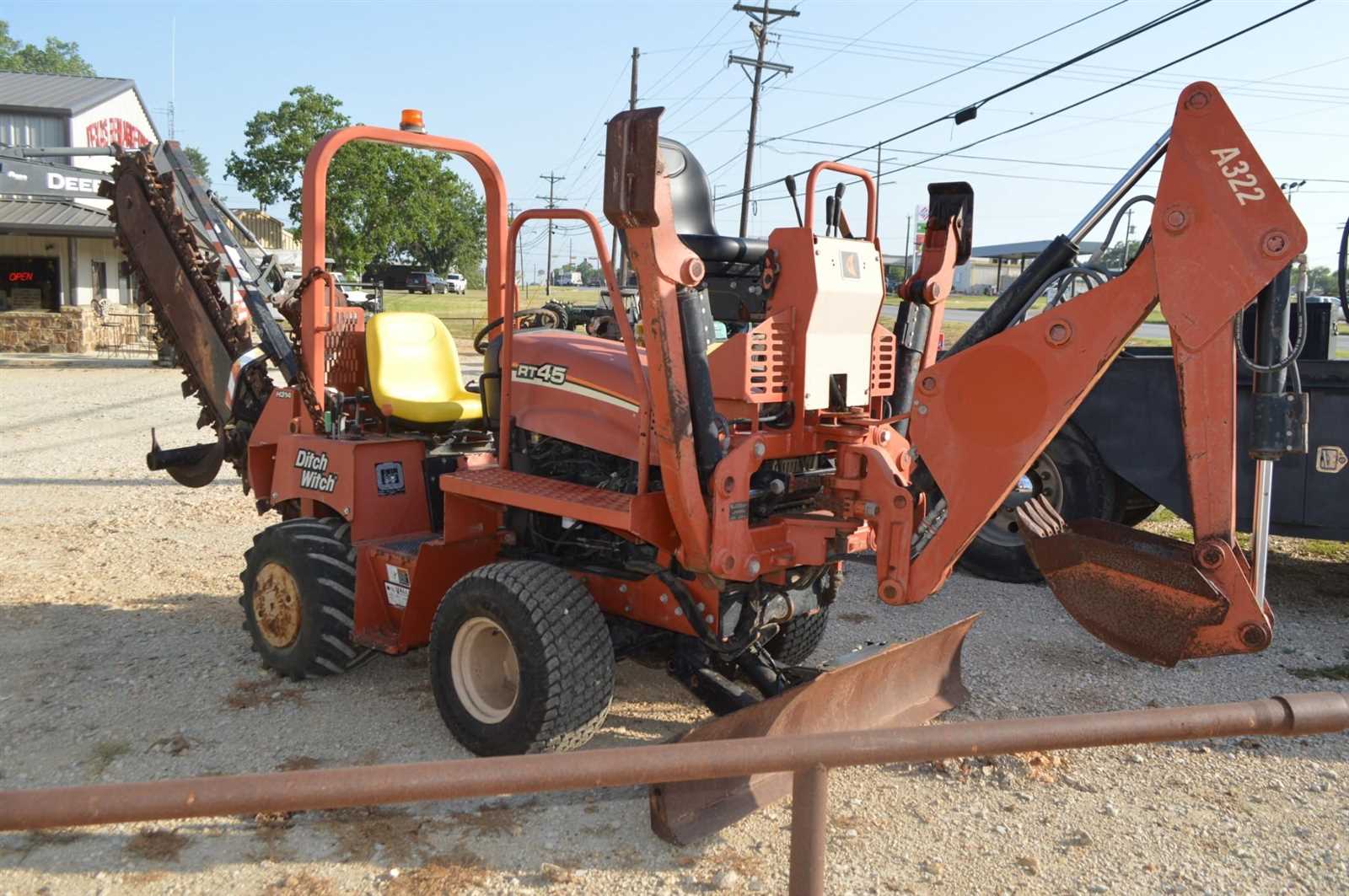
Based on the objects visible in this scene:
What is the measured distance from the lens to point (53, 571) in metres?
7.39

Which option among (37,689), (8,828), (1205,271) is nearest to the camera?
(8,828)

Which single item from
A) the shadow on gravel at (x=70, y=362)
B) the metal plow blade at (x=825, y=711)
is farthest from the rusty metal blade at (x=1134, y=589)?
the shadow on gravel at (x=70, y=362)

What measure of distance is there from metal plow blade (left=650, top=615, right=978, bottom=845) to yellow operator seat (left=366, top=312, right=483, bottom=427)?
90.6 inches

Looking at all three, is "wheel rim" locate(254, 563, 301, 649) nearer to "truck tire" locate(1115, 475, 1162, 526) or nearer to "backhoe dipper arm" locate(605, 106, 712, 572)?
"backhoe dipper arm" locate(605, 106, 712, 572)

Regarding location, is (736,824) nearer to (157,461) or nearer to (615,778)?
(615,778)

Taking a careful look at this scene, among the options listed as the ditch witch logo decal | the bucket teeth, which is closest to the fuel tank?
the ditch witch logo decal

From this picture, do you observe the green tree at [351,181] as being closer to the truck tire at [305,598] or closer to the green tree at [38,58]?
the truck tire at [305,598]

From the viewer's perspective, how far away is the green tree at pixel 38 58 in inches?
3312

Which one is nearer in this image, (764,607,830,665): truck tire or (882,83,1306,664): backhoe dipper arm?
(882,83,1306,664): backhoe dipper arm

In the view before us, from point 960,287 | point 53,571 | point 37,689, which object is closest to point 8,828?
point 37,689

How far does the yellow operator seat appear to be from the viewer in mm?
5695

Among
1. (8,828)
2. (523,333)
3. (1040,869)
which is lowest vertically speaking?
(1040,869)

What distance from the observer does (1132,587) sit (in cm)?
360

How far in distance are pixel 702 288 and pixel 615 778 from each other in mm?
2591
